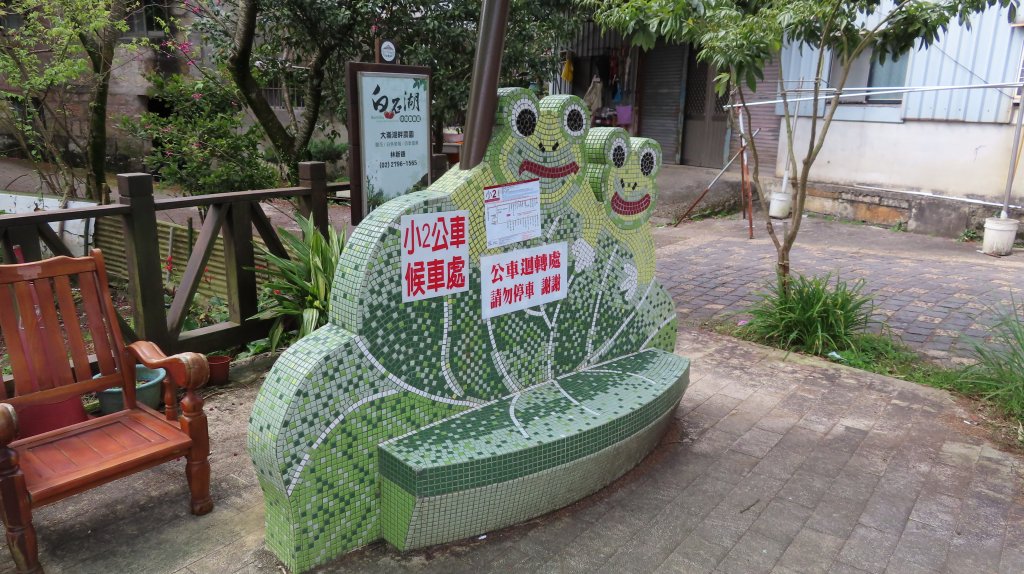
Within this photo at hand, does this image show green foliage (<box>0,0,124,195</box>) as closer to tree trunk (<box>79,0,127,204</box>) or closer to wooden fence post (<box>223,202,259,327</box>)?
tree trunk (<box>79,0,127,204</box>)

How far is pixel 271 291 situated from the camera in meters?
4.68

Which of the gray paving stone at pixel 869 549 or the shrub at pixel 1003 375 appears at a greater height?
the shrub at pixel 1003 375

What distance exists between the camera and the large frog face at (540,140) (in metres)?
2.96

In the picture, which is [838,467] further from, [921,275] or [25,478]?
[921,275]

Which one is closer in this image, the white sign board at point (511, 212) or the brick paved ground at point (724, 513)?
the brick paved ground at point (724, 513)

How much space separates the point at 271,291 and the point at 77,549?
2.20m

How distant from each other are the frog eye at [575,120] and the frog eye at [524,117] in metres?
0.21

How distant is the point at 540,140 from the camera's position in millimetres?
3125

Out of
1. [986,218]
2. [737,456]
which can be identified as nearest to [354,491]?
[737,456]

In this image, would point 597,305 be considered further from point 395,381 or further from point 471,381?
point 395,381

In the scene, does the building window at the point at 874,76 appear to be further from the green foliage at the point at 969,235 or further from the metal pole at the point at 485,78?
the metal pole at the point at 485,78

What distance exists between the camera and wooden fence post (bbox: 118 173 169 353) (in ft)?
12.8

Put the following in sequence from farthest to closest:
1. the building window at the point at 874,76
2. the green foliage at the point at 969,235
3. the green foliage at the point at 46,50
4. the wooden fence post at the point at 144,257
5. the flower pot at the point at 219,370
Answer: the building window at the point at 874,76, the green foliage at the point at 969,235, the green foliage at the point at 46,50, the flower pot at the point at 219,370, the wooden fence post at the point at 144,257

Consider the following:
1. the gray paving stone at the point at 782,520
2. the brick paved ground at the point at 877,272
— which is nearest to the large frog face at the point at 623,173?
the gray paving stone at the point at 782,520
